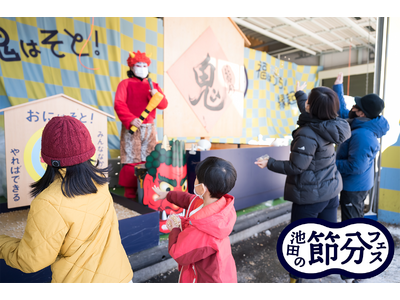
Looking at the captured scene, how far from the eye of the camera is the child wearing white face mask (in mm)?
903

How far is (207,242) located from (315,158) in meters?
0.86

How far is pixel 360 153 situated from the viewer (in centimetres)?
169

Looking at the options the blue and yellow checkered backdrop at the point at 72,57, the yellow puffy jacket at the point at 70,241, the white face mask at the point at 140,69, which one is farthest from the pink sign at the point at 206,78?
the yellow puffy jacket at the point at 70,241

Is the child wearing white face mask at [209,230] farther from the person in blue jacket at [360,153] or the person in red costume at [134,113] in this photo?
the person in red costume at [134,113]

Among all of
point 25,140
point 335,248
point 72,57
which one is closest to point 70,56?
point 72,57

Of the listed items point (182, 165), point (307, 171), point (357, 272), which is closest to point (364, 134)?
point (307, 171)

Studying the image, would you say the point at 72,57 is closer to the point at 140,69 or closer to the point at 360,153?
the point at 140,69

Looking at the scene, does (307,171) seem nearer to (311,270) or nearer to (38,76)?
(311,270)

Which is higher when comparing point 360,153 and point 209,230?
point 360,153

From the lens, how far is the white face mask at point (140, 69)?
2320 mm

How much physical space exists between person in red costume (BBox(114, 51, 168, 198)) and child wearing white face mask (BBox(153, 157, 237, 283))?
1493mm

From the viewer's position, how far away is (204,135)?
3.82 meters

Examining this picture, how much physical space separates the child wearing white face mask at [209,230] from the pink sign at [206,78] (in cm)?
266

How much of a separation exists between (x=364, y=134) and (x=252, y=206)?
1315mm
